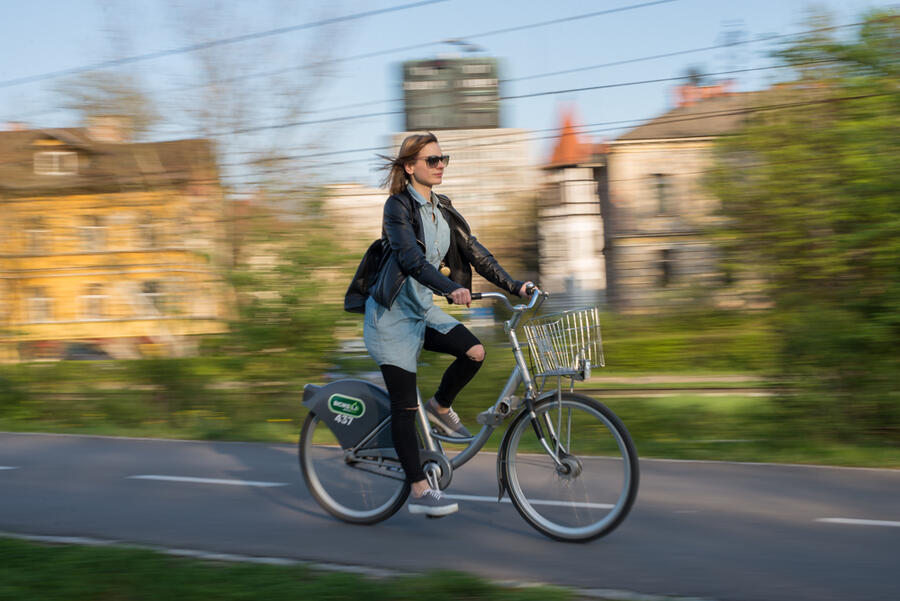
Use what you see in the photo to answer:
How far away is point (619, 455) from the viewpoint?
4.39 metres

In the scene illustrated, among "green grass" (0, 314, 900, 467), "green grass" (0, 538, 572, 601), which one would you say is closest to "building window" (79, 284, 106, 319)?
"green grass" (0, 314, 900, 467)

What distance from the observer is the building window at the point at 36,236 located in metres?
13.7

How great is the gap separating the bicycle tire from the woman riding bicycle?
28cm

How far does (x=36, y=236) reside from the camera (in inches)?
546

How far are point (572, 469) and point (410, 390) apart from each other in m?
0.91

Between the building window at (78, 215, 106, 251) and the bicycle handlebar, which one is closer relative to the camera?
the bicycle handlebar

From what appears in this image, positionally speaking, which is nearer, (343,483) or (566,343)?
(566,343)

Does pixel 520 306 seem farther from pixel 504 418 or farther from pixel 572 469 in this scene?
pixel 572 469

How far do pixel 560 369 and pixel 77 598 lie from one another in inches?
86.5

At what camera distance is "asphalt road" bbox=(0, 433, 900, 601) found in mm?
4012

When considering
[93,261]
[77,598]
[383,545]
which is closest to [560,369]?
[383,545]

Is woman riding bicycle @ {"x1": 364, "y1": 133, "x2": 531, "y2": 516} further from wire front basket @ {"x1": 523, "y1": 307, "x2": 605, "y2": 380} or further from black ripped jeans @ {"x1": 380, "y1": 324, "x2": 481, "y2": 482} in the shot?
wire front basket @ {"x1": 523, "y1": 307, "x2": 605, "y2": 380}

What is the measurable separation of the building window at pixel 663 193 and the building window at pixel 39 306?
8719 mm

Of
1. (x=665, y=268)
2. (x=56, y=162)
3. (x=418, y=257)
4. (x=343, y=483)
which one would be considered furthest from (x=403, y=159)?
(x=56, y=162)
